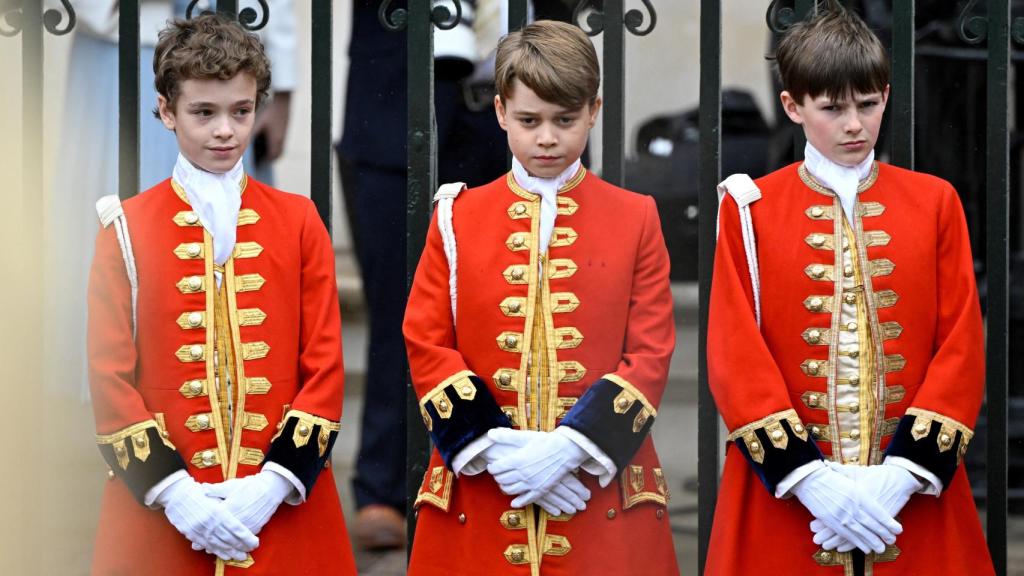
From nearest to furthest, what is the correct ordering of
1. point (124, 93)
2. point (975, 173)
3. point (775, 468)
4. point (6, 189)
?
point (6, 189) < point (775, 468) < point (124, 93) < point (975, 173)

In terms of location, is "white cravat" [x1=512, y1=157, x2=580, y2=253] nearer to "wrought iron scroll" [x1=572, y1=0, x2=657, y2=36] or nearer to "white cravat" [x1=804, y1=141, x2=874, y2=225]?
"wrought iron scroll" [x1=572, y1=0, x2=657, y2=36]

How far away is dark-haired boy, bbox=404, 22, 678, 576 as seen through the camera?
3.01 m

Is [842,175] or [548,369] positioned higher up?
[842,175]

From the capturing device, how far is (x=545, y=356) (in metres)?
3.06

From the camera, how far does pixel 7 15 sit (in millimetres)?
3443

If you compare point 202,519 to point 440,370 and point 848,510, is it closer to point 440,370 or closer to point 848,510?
point 440,370

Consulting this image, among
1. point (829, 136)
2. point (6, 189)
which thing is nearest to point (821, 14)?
point (829, 136)

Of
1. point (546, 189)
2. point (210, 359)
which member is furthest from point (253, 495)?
point (546, 189)

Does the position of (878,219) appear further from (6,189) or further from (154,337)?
(6,189)

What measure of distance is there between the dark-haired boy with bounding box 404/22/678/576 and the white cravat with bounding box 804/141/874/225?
0.36 metres

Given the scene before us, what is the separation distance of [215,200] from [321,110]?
431 mm

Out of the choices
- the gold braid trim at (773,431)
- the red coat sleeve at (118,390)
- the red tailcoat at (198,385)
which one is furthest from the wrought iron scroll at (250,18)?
the gold braid trim at (773,431)

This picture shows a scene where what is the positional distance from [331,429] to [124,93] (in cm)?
96

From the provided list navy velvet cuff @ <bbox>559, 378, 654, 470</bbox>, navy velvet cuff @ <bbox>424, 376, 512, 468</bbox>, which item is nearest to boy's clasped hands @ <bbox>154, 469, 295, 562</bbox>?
navy velvet cuff @ <bbox>424, 376, 512, 468</bbox>
